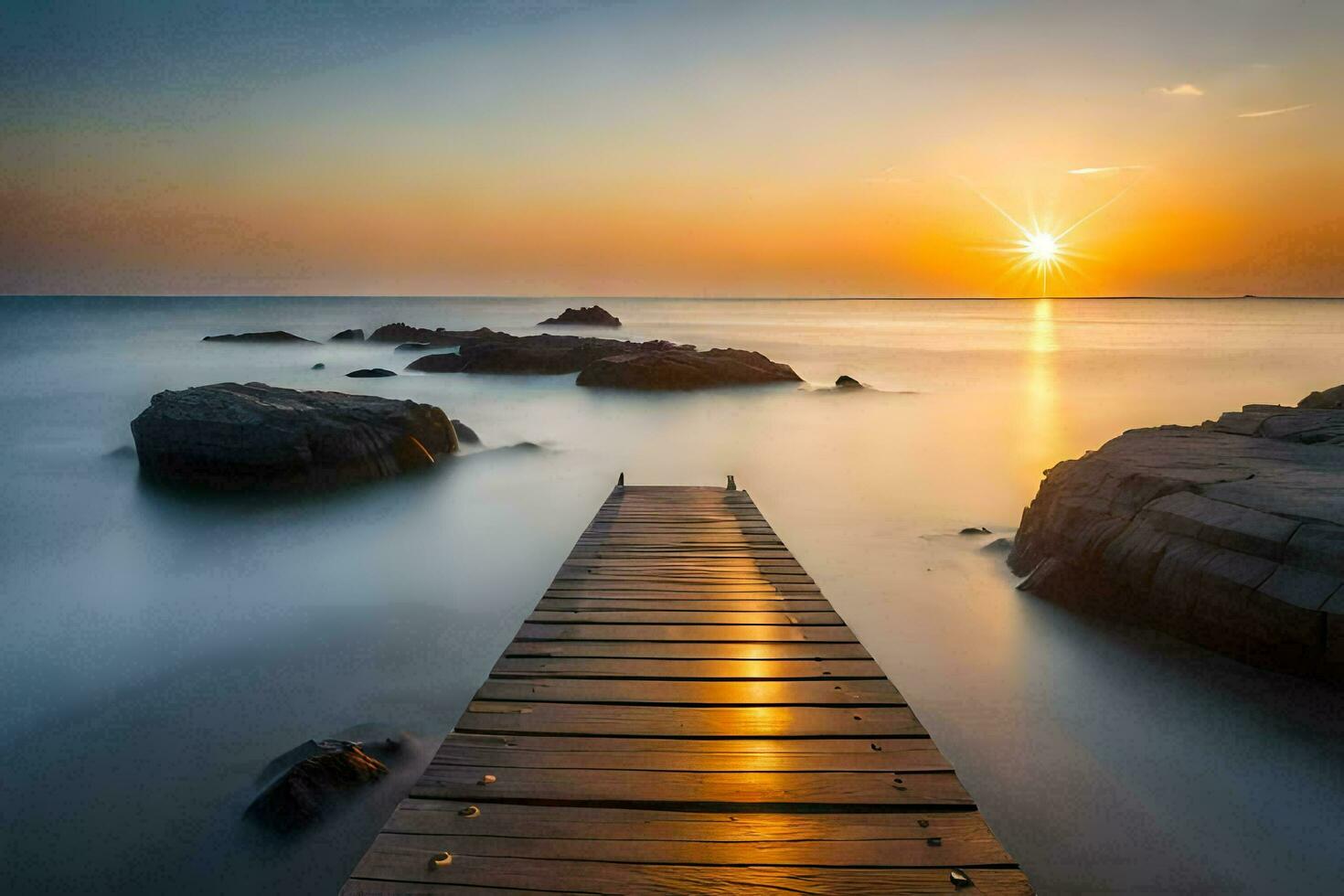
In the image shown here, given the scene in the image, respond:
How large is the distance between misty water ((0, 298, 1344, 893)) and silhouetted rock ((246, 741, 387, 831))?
0.12m

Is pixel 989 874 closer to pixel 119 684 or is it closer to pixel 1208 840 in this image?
pixel 1208 840

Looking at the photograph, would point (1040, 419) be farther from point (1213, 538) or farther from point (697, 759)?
point (697, 759)

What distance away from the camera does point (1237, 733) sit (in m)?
5.16

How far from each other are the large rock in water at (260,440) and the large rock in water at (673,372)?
13.3m

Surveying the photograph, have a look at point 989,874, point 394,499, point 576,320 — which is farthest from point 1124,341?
point 989,874

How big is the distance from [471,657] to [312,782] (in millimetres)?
2320

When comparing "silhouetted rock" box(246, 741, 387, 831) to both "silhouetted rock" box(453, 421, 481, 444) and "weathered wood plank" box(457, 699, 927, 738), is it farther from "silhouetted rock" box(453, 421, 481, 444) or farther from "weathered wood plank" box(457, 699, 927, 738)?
"silhouetted rock" box(453, 421, 481, 444)

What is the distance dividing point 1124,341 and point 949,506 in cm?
5998

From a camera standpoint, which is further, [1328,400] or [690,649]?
[1328,400]

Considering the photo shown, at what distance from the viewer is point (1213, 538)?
5.95m

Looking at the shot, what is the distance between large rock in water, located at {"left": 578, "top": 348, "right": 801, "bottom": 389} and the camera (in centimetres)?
Result: 2558

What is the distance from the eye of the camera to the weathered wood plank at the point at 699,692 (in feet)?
12.4

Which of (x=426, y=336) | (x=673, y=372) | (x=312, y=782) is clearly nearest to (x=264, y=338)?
(x=426, y=336)

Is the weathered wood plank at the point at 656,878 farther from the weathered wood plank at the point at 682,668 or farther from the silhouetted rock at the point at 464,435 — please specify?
the silhouetted rock at the point at 464,435
